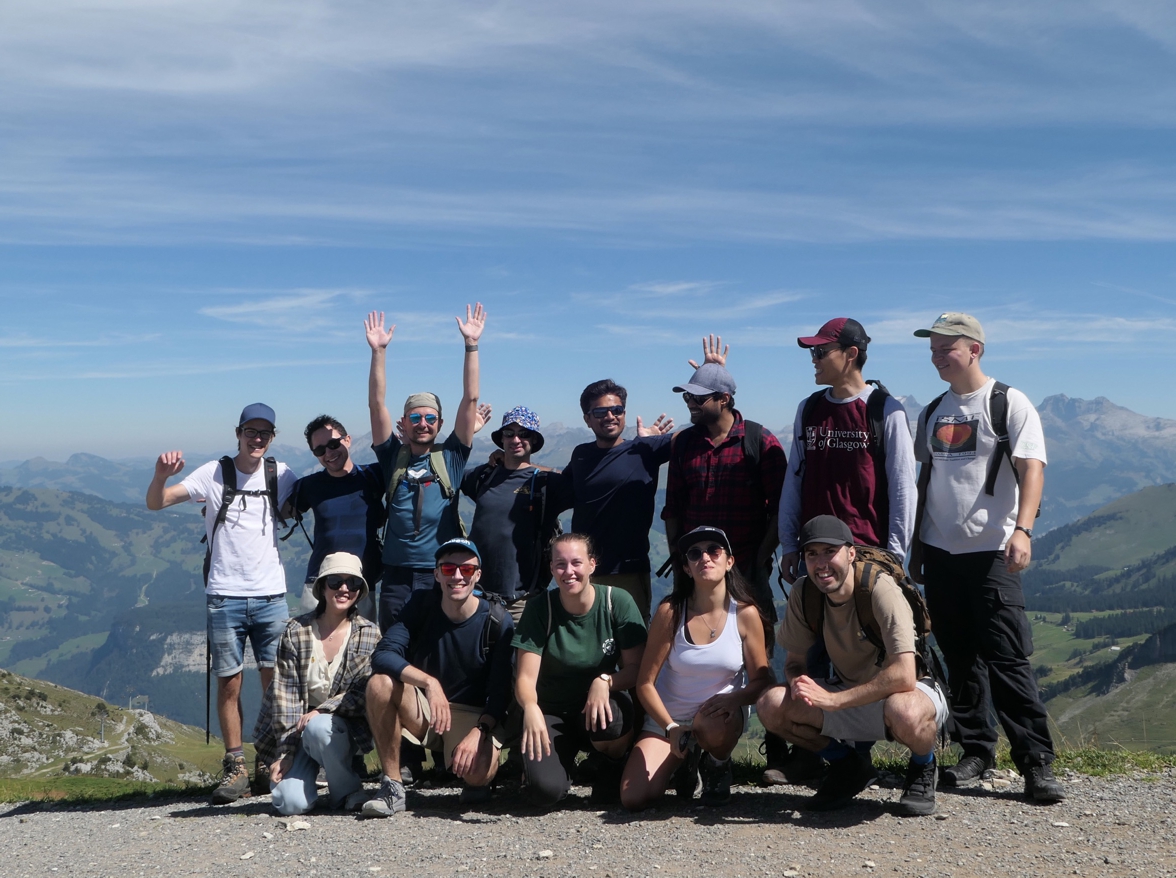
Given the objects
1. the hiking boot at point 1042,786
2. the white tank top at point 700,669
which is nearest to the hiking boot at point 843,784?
the white tank top at point 700,669

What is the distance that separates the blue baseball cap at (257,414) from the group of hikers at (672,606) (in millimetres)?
39

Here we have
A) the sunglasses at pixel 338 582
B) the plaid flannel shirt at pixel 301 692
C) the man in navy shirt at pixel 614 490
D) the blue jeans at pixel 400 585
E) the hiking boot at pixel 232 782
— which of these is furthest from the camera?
the blue jeans at pixel 400 585

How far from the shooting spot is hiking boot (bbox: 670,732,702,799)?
9188mm

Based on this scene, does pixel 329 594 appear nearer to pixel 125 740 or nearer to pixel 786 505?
pixel 786 505

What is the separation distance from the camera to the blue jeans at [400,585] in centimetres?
1088

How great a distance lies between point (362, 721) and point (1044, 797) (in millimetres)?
6736

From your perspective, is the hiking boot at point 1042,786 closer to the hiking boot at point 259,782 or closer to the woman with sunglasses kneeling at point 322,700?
the woman with sunglasses kneeling at point 322,700

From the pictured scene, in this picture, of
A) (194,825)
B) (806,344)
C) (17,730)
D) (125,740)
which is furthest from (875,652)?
(125,740)

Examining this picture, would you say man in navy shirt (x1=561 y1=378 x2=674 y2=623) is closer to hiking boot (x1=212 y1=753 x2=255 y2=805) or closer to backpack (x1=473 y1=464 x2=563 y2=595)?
backpack (x1=473 y1=464 x2=563 y2=595)

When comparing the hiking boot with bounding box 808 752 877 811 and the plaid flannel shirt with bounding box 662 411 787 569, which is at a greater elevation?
the plaid flannel shirt with bounding box 662 411 787 569

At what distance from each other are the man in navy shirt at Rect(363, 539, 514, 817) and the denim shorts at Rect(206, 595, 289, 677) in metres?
2.09

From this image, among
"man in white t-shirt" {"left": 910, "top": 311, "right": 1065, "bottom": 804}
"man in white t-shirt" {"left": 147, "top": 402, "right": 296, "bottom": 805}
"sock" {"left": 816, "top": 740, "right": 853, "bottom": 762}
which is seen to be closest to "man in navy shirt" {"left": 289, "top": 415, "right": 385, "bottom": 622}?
"man in white t-shirt" {"left": 147, "top": 402, "right": 296, "bottom": 805}

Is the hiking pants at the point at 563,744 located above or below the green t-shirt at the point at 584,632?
below

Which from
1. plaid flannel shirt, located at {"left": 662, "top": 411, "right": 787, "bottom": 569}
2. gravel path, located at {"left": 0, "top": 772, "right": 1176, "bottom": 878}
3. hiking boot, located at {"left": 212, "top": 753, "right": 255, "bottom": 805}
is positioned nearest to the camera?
gravel path, located at {"left": 0, "top": 772, "right": 1176, "bottom": 878}
